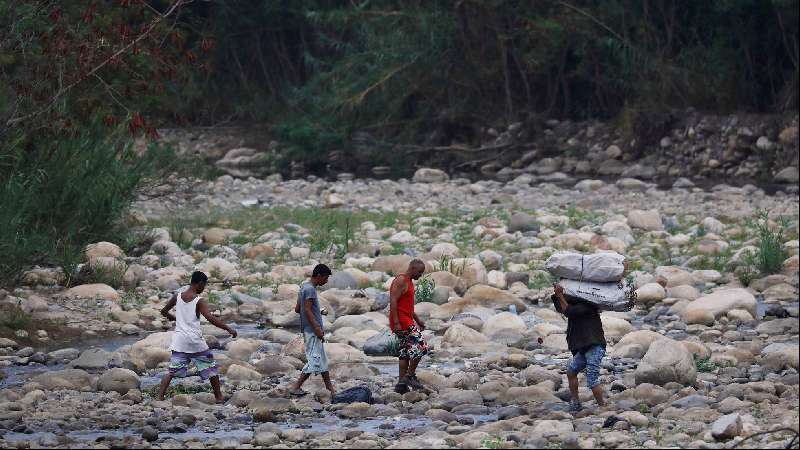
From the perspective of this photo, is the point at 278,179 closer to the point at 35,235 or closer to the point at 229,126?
the point at 229,126

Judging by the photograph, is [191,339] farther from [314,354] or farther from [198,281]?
[314,354]

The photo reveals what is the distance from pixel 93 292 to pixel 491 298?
3.54 m

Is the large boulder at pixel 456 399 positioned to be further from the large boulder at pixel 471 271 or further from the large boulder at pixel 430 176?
the large boulder at pixel 430 176

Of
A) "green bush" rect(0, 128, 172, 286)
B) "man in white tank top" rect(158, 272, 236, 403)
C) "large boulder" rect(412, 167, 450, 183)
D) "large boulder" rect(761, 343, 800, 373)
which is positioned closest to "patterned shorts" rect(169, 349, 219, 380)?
"man in white tank top" rect(158, 272, 236, 403)

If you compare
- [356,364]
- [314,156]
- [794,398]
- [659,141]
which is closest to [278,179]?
[314,156]

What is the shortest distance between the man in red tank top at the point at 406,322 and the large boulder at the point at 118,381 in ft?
5.50

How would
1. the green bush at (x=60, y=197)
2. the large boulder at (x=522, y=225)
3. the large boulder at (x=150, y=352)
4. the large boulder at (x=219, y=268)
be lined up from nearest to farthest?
the large boulder at (x=150, y=352) < the green bush at (x=60, y=197) < the large boulder at (x=219, y=268) < the large boulder at (x=522, y=225)

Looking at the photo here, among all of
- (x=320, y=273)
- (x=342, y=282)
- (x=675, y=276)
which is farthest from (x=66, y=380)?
(x=675, y=276)

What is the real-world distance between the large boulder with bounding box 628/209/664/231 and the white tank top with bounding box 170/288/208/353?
961cm

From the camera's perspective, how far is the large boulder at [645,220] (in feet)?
53.5

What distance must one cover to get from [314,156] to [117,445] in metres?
21.3

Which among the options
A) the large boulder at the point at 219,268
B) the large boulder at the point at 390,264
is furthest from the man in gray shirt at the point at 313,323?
the large boulder at the point at 390,264

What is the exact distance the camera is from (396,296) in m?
7.99

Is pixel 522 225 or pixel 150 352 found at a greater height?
pixel 522 225
